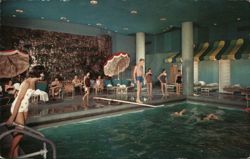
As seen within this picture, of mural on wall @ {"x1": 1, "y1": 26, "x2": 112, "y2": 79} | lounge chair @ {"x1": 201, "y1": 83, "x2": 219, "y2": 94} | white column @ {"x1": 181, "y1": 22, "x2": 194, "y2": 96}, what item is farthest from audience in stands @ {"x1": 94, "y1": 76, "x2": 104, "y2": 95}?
lounge chair @ {"x1": 201, "y1": 83, "x2": 219, "y2": 94}

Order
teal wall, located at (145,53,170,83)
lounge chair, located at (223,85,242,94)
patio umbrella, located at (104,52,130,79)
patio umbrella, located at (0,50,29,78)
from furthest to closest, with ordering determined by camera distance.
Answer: teal wall, located at (145,53,170,83), lounge chair, located at (223,85,242,94), patio umbrella, located at (104,52,130,79), patio umbrella, located at (0,50,29,78)

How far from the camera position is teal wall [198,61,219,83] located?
64.2 feet

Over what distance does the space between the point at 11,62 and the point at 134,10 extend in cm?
753

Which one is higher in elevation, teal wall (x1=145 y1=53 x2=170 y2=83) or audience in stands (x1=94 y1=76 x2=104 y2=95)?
teal wall (x1=145 y1=53 x2=170 y2=83)

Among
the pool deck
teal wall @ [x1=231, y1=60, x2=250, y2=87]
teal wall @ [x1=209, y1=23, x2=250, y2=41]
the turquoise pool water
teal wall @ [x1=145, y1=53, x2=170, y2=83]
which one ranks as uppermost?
teal wall @ [x1=209, y1=23, x2=250, y2=41]

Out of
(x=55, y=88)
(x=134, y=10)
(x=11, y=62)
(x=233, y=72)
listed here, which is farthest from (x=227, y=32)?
(x=11, y=62)

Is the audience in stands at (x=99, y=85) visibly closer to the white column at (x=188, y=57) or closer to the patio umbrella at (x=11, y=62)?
the patio umbrella at (x=11, y=62)

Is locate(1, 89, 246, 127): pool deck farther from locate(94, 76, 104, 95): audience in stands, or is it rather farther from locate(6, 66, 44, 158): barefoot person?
locate(94, 76, 104, 95): audience in stands

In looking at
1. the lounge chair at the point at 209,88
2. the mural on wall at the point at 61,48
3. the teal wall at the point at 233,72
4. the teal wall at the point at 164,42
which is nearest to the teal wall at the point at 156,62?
the teal wall at the point at 164,42

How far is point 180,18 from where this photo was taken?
53.0 ft

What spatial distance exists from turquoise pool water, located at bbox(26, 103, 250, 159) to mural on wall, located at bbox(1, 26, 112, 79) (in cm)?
984

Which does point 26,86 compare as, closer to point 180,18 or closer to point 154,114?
point 154,114

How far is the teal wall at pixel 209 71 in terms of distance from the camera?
64.2 ft

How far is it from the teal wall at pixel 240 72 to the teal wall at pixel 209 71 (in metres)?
1.35
